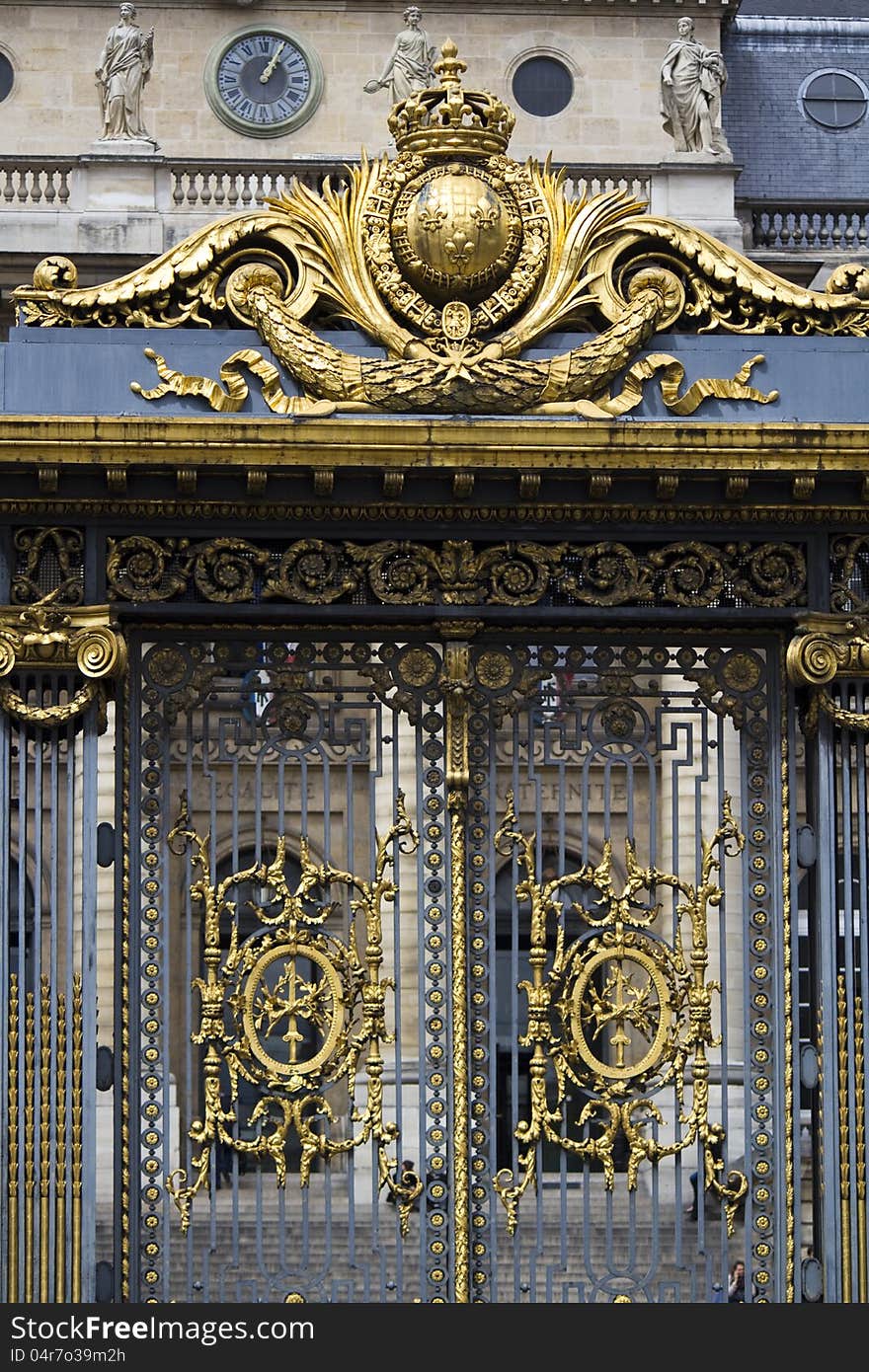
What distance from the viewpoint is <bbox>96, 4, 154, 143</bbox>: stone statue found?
121ft

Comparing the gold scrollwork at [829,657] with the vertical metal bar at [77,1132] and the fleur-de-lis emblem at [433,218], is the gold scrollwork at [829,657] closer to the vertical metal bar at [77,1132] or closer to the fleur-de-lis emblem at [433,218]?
the fleur-de-lis emblem at [433,218]

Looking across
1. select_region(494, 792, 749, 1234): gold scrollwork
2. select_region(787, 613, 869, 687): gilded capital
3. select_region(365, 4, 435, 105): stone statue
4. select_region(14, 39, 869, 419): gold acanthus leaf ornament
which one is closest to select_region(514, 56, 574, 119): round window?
select_region(365, 4, 435, 105): stone statue

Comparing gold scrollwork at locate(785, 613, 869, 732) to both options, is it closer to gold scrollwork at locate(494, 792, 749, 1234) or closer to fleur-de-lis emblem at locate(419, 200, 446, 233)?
gold scrollwork at locate(494, 792, 749, 1234)

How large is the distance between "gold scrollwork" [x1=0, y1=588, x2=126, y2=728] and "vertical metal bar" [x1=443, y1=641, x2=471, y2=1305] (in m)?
1.56

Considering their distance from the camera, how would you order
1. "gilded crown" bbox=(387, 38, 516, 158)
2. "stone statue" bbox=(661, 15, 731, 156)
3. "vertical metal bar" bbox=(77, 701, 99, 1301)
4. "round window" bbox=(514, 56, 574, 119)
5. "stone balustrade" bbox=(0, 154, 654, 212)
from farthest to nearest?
"round window" bbox=(514, 56, 574, 119), "stone statue" bbox=(661, 15, 731, 156), "stone balustrade" bbox=(0, 154, 654, 212), "gilded crown" bbox=(387, 38, 516, 158), "vertical metal bar" bbox=(77, 701, 99, 1301)

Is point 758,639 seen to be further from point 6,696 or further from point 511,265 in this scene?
point 6,696

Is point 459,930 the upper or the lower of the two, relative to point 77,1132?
upper

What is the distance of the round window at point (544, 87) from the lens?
4122 centimetres

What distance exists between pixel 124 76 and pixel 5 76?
4.86 metres

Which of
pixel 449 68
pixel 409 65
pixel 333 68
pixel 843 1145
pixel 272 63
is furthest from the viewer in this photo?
pixel 333 68

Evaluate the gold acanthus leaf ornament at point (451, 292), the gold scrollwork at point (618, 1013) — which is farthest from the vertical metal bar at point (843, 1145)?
the gold acanthus leaf ornament at point (451, 292)

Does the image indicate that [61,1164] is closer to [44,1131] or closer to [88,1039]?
[44,1131]

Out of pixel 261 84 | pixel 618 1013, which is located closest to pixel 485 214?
pixel 618 1013

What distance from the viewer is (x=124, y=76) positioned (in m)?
37.0
